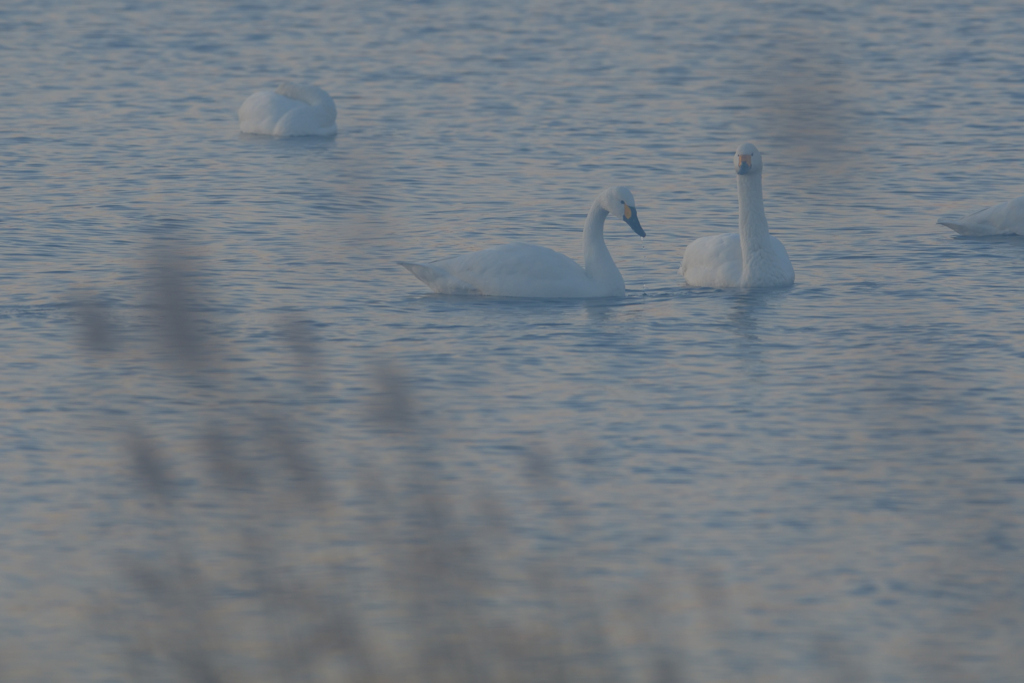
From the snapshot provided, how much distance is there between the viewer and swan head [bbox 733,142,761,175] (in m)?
13.2

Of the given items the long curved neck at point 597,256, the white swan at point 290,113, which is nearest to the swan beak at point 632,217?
the long curved neck at point 597,256

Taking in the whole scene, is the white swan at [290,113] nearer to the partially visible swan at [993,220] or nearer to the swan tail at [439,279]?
the swan tail at [439,279]

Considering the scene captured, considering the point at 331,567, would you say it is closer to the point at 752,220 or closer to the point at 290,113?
the point at 752,220

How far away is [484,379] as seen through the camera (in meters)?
10.3

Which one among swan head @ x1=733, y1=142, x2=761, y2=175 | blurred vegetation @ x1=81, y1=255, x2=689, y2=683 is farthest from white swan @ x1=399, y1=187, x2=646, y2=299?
blurred vegetation @ x1=81, y1=255, x2=689, y2=683

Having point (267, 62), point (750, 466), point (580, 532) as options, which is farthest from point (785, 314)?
point (267, 62)

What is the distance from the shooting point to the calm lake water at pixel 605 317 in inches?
252

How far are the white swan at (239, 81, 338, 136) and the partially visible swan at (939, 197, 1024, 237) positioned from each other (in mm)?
7681

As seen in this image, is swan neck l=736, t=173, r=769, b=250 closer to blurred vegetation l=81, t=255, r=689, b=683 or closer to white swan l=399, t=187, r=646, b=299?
white swan l=399, t=187, r=646, b=299

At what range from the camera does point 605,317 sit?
1194cm

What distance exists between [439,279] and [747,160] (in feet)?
8.29

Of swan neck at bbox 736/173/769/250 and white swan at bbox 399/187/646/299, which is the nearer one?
white swan at bbox 399/187/646/299

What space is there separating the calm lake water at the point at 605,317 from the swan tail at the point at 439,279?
0.08 meters

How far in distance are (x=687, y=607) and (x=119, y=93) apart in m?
16.4
